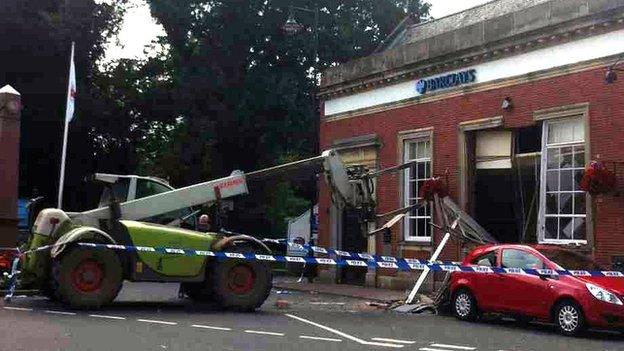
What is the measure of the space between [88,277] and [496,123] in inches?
409

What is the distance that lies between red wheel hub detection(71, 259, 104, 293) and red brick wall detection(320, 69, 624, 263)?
958 centimetres

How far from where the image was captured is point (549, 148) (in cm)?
1845

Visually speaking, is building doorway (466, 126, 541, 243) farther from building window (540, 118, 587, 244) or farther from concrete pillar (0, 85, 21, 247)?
concrete pillar (0, 85, 21, 247)

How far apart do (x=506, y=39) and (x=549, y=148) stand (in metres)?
2.83

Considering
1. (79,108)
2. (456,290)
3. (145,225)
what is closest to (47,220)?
(145,225)

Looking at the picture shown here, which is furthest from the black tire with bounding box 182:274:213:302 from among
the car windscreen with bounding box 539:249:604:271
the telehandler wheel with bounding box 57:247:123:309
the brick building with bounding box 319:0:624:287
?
the brick building with bounding box 319:0:624:287

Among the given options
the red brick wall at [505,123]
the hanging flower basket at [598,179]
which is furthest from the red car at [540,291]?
the red brick wall at [505,123]

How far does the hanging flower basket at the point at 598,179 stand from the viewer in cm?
1622

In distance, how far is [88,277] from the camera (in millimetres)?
14344

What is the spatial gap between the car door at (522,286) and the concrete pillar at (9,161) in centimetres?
1026

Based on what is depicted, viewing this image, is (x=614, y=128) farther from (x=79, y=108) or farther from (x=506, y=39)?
(x=79, y=108)

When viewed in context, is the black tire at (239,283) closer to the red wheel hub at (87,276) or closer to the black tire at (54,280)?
the red wheel hub at (87,276)

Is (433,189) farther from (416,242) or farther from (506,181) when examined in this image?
(416,242)

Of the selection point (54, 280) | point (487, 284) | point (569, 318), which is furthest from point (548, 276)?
point (54, 280)
